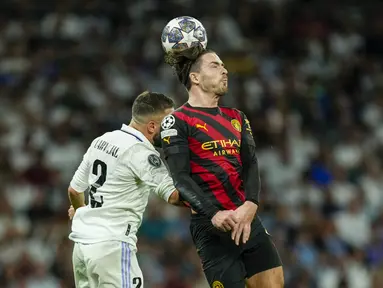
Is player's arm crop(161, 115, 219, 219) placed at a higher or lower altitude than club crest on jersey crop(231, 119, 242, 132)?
lower

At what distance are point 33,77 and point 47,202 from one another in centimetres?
263

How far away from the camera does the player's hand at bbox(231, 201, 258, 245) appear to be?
5.89m

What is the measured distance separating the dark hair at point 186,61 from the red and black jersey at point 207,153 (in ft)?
1.01

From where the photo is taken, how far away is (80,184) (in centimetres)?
705

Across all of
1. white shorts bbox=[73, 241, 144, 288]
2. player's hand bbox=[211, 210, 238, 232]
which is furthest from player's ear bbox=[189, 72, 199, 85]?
white shorts bbox=[73, 241, 144, 288]

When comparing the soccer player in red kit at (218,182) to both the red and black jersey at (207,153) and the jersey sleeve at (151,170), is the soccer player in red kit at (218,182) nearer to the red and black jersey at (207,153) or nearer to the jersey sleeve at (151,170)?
the red and black jersey at (207,153)

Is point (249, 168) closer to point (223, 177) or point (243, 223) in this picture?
point (223, 177)

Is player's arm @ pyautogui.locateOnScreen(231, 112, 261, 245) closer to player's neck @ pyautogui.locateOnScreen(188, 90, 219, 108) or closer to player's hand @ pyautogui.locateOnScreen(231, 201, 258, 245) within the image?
player's hand @ pyautogui.locateOnScreen(231, 201, 258, 245)

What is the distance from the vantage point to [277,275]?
20.2 feet

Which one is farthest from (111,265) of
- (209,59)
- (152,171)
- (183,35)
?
(183,35)

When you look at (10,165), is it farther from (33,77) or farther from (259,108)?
(259,108)

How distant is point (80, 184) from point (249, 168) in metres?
1.47

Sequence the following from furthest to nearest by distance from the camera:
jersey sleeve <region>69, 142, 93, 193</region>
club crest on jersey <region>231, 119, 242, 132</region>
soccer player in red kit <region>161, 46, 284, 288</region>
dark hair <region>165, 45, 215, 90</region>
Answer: jersey sleeve <region>69, 142, 93, 193</region>
dark hair <region>165, 45, 215, 90</region>
club crest on jersey <region>231, 119, 242, 132</region>
soccer player in red kit <region>161, 46, 284, 288</region>

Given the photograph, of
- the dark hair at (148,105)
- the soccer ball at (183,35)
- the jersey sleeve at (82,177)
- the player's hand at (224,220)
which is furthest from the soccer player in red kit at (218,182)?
the jersey sleeve at (82,177)
